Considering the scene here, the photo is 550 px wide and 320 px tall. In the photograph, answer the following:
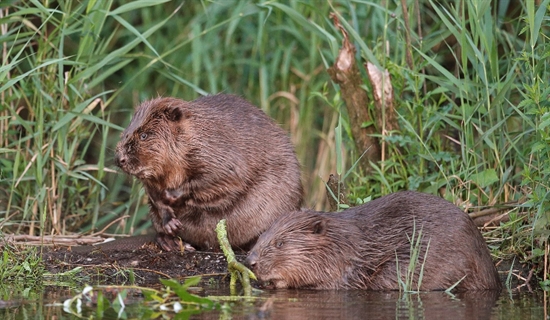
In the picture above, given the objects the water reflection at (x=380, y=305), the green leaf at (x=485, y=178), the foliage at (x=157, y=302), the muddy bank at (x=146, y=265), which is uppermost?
the green leaf at (x=485, y=178)

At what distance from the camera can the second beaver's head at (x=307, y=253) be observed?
5.24 meters

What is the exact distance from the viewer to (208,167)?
19.2ft

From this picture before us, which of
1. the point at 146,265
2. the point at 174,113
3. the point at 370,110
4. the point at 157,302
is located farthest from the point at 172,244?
the point at 370,110

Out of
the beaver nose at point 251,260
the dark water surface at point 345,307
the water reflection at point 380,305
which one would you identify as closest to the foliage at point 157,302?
the dark water surface at point 345,307

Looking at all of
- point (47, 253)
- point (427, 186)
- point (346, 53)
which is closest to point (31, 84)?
point (47, 253)

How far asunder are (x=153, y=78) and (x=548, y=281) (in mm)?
4870

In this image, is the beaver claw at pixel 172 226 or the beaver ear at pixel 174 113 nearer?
the beaver ear at pixel 174 113

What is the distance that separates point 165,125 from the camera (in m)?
5.77

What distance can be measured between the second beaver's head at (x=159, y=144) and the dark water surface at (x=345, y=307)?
0.94 meters

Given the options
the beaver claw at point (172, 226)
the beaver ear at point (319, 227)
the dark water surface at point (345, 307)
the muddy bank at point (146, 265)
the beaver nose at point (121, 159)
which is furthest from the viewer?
the beaver claw at point (172, 226)

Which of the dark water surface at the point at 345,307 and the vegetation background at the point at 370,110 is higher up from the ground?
the vegetation background at the point at 370,110

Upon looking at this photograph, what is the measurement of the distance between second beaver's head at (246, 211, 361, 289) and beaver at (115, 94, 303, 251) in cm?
60

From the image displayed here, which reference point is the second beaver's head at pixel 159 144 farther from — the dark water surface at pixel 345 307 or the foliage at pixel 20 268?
the dark water surface at pixel 345 307

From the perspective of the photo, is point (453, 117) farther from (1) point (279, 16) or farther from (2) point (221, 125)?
(1) point (279, 16)
